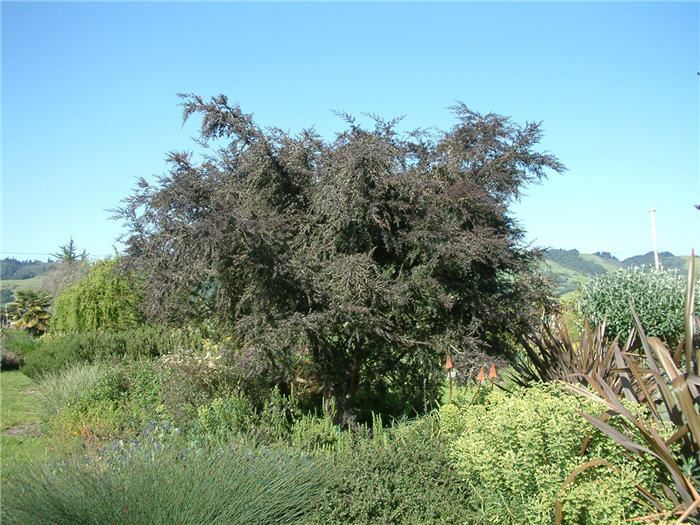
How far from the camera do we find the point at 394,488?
14.1 feet

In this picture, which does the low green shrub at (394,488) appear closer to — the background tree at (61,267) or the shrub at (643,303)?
the shrub at (643,303)

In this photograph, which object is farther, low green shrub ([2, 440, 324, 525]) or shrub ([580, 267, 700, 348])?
shrub ([580, 267, 700, 348])

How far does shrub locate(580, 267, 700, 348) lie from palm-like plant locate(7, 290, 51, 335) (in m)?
24.6

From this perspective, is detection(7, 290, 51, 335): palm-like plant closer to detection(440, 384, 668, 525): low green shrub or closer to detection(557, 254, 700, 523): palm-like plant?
detection(440, 384, 668, 525): low green shrub

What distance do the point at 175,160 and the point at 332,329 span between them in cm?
242

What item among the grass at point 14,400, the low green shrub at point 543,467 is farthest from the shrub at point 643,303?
the grass at point 14,400

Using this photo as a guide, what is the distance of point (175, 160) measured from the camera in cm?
570

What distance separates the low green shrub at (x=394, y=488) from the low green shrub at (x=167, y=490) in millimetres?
201

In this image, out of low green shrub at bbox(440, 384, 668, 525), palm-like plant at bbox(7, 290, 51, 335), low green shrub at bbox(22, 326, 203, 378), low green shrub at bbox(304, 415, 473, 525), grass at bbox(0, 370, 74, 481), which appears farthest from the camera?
palm-like plant at bbox(7, 290, 51, 335)

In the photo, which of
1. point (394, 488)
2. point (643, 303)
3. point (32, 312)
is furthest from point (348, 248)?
point (32, 312)

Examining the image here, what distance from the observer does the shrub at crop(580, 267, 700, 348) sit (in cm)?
1005

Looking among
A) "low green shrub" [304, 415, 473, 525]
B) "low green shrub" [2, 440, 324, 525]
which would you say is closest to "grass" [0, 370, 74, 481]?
"low green shrub" [2, 440, 324, 525]

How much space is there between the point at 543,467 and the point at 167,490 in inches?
102

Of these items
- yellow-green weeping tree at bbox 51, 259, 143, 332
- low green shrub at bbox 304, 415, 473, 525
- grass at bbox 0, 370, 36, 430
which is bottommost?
grass at bbox 0, 370, 36, 430
